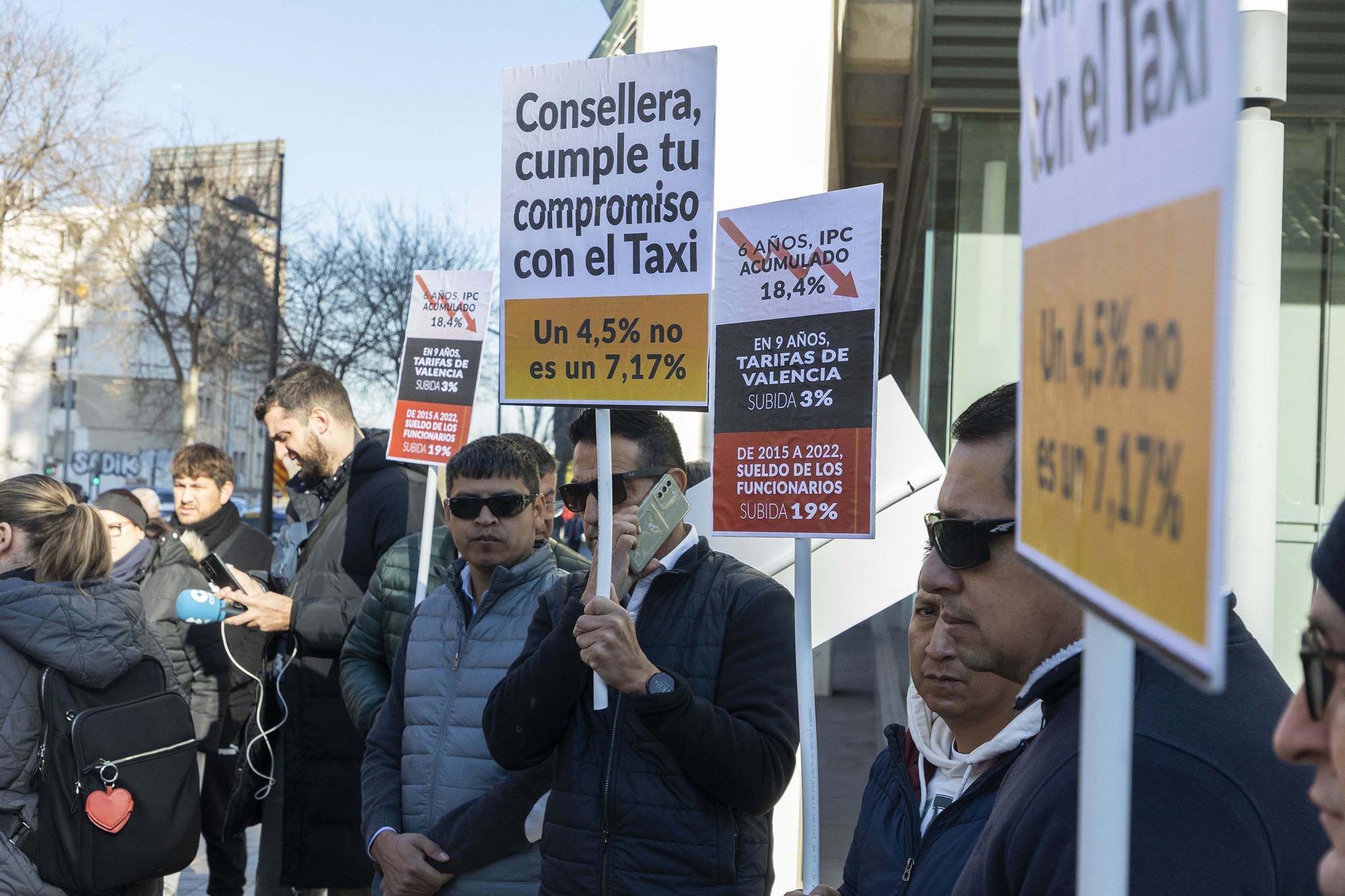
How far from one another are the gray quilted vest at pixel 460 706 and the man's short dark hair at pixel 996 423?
1960 millimetres

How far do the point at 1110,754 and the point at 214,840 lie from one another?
251 inches

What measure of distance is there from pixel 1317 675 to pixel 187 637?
637 centimetres

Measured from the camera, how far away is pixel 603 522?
3.24 m

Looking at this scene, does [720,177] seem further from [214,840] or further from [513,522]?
[214,840]

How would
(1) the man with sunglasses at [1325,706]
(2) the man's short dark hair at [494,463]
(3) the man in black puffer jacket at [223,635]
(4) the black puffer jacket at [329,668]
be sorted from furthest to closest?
(3) the man in black puffer jacket at [223,635] → (4) the black puffer jacket at [329,668] → (2) the man's short dark hair at [494,463] → (1) the man with sunglasses at [1325,706]

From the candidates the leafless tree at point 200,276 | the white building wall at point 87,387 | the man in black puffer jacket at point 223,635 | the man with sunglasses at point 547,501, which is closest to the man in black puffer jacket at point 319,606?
the man in black puffer jacket at point 223,635

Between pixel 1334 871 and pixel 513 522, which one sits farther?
pixel 513 522

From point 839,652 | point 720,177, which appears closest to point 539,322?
point 720,177

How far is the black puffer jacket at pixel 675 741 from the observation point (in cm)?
308

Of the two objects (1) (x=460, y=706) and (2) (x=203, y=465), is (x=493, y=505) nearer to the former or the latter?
(1) (x=460, y=706)

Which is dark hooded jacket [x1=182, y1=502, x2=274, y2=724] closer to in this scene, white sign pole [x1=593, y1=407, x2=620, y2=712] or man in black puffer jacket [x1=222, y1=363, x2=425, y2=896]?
man in black puffer jacket [x1=222, y1=363, x2=425, y2=896]

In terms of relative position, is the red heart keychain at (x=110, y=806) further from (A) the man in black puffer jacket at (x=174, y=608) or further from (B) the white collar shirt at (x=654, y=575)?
(A) the man in black puffer jacket at (x=174, y=608)

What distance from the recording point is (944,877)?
2.19 meters

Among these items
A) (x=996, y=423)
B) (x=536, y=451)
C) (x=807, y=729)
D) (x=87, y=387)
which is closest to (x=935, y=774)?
(x=807, y=729)
